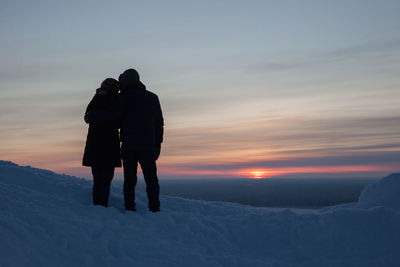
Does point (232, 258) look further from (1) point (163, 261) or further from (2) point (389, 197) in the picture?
(2) point (389, 197)

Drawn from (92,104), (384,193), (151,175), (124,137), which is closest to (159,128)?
(124,137)

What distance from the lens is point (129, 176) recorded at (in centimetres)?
707

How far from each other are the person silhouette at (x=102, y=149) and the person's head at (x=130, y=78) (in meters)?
0.32

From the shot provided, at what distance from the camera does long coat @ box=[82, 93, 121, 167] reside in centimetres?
703

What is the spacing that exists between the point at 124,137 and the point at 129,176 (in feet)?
2.35

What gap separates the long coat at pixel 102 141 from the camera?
703cm

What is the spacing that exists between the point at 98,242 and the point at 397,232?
176 inches

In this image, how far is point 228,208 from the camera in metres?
8.07

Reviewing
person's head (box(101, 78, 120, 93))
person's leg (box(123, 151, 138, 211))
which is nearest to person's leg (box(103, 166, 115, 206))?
person's leg (box(123, 151, 138, 211))

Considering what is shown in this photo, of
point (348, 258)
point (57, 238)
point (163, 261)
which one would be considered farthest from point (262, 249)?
point (57, 238)

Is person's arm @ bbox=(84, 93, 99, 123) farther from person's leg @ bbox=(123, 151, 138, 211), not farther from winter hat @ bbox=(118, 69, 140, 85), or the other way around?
person's leg @ bbox=(123, 151, 138, 211)

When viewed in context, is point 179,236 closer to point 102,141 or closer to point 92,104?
point 102,141

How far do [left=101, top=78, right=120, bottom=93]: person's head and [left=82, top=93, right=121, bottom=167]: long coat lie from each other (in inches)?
4.2

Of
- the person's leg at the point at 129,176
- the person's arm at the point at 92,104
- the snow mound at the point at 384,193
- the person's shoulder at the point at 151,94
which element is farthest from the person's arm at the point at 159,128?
the snow mound at the point at 384,193
